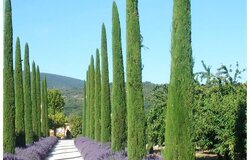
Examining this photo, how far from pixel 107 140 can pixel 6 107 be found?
7.78 meters

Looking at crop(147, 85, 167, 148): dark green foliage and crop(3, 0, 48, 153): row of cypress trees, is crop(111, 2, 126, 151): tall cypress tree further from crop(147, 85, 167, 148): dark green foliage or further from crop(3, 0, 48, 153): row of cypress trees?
crop(147, 85, 167, 148): dark green foliage

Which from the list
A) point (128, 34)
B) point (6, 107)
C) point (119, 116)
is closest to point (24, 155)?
point (6, 107)

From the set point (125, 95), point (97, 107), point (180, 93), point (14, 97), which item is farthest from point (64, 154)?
point (180, 93)

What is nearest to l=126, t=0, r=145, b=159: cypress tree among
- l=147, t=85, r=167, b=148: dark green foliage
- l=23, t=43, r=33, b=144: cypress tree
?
l=147, t=85, r=167, b=148: dark green foliage

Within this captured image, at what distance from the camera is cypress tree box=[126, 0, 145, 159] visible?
17.1 m

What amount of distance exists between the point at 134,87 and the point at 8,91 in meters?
9.00

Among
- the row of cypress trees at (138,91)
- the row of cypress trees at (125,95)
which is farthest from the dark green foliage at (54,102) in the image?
the row of cypress trees at (138,91)

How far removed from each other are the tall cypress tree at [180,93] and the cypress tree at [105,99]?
56.5 ft

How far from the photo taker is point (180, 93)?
39.3ft

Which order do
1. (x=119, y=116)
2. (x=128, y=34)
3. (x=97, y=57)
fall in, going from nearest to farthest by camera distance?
1. (x=128, y=34)
2. (x=119, y=116)
3. (x=97, y=57)

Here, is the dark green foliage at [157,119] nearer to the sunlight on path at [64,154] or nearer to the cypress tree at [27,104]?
the sunlight on path at [64,154]

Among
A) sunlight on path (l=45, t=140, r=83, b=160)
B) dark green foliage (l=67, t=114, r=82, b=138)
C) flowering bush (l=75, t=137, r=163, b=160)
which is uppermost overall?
dark green foliage (l=67, t=114, r=82, b=138)

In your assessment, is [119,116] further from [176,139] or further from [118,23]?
[176,139]

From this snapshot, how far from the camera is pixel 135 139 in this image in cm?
1714
